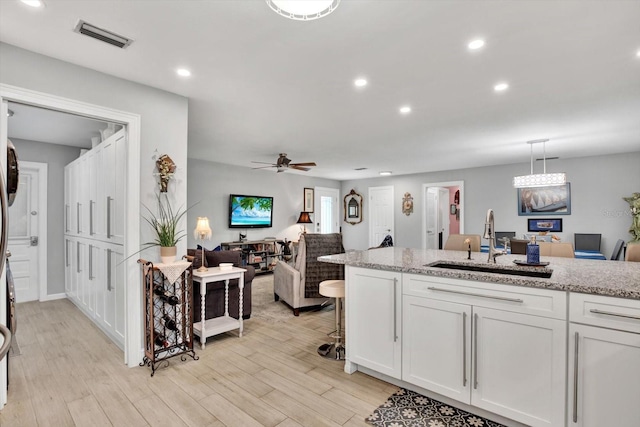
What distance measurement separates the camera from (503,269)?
2.40m

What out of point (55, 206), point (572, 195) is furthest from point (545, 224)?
point (55, 206)

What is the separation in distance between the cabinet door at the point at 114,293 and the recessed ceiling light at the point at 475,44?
3.36 meters

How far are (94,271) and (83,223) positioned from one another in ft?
2.51

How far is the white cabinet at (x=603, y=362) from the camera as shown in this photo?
161 centimetres

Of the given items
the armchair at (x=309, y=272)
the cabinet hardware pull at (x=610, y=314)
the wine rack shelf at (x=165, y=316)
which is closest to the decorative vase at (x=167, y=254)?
the wine rack shelf at (x=165, y=316)

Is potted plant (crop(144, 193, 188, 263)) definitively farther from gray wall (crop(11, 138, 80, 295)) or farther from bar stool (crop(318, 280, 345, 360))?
gray wall (crop(11, 138, 80, 295))

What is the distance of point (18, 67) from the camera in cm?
233

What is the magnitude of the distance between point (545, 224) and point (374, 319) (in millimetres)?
5852

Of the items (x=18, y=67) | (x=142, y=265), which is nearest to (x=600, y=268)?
(x=142, y=265)

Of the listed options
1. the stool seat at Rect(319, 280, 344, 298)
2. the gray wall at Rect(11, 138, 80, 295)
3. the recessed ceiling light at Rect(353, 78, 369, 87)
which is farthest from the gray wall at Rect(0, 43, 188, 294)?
the gray wall at Rect(11, 138, 80, 295)

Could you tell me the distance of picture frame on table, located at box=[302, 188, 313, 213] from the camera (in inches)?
346

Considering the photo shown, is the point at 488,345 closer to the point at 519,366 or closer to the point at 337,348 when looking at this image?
the point at 519,366

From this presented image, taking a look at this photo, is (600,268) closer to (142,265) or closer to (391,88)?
(391,88)

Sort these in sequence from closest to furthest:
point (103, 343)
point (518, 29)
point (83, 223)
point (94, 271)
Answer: point (518, 29) < point (103, 343) < point (94, 271) < point (83, 223)
